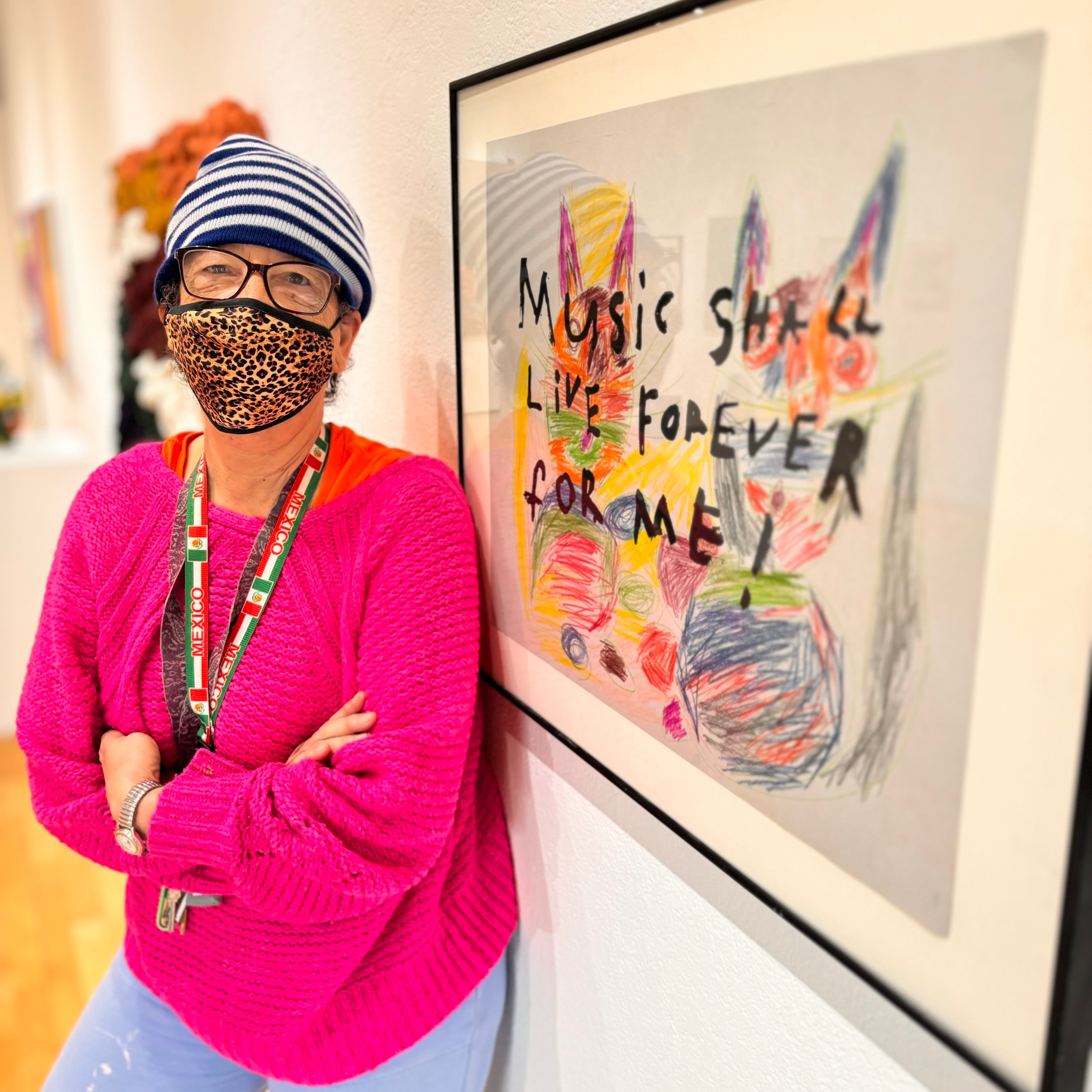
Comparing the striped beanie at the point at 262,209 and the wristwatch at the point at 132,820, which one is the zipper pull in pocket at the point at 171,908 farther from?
the striped beanie at the point at 262,209

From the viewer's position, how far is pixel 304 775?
3.00 feet

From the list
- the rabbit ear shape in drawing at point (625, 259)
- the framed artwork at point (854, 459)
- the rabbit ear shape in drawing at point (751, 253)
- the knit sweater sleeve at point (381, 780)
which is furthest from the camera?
the knit sweater sleeve at point (381, 780)

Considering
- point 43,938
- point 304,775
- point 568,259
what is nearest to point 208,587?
point 304,775

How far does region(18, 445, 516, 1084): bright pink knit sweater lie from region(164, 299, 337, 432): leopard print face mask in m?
0.13

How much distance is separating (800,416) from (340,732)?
58cm

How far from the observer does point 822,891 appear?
2.09 ft

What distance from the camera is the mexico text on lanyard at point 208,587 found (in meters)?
1.03

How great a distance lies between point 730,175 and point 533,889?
0.81 m

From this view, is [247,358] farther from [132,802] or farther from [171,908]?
[171,908]

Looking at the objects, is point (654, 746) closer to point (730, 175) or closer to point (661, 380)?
point (661, 380)

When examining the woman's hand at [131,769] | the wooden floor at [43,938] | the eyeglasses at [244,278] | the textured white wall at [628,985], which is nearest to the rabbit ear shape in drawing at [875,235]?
the textured white wall at [628,985]

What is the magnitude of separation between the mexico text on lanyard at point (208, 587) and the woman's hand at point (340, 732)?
0.46 ft

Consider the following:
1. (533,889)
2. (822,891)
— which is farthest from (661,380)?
(533,889)

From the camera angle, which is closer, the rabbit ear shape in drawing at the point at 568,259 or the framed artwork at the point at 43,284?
the rabbit ear shape in drawing at the point at 568,259
